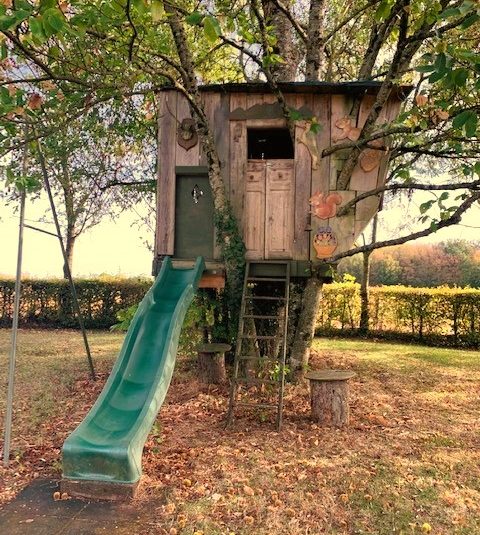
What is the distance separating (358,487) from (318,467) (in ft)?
1.69

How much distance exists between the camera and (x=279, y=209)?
24.6 feet

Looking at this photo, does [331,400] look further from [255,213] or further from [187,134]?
[187,134]

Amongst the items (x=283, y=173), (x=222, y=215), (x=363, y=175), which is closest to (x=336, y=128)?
(x=363, y=175)

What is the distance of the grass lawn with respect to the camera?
4.18 m

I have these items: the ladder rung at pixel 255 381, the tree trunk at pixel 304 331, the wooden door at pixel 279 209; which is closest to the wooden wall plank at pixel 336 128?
the wooden door at pixel 279 209

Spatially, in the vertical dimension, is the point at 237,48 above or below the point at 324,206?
above

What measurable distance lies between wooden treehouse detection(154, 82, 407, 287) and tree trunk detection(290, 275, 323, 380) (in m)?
0.83

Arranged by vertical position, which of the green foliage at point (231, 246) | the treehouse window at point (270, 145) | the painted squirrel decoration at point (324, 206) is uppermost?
the treehouse window at point (270, 145)

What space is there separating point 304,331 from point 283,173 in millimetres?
2477

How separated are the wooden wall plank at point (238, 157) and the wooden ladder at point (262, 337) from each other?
836 millimetres

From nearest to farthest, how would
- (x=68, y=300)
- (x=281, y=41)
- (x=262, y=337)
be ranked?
(x=262, y=337), (x=281, y=41), (x=68, y=300)

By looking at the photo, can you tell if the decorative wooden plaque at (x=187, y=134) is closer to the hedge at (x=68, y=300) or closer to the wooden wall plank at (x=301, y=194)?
the wooden wall plank at (x=301, y=194)

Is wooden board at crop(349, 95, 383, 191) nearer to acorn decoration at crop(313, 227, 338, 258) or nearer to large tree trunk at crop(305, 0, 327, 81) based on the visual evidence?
acorn decoration at crop(313, 227, 338, 258)

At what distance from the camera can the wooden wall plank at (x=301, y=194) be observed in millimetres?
7449
